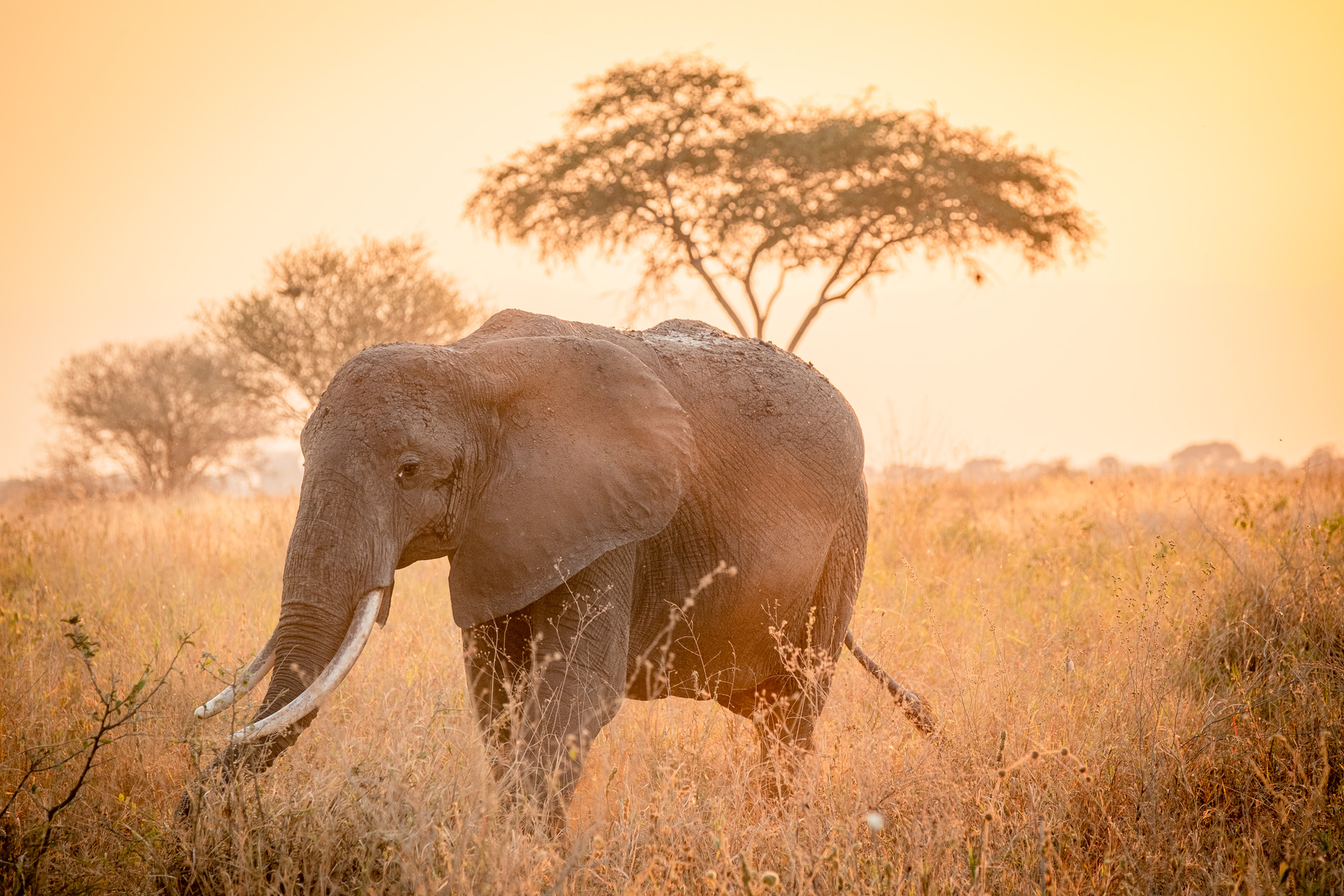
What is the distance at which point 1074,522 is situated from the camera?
11.4 metres

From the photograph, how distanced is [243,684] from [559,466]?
4.27ft

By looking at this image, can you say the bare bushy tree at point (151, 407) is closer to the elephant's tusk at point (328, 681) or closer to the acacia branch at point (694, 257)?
the acacia branch at point (694, 257)

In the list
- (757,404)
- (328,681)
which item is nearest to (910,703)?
(757,404)

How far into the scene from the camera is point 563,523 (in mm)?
3959

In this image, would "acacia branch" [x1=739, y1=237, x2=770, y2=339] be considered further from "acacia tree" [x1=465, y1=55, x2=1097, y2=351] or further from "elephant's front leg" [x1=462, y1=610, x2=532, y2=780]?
"elephant's front leg" [x1=462, y1=610, x2=532, y2=780]

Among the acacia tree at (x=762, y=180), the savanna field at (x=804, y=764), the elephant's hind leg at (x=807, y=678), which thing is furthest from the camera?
the acacia tree at (x=762, y=180)

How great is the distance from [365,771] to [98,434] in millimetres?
28414

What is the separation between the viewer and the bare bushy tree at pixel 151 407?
27.6 metres

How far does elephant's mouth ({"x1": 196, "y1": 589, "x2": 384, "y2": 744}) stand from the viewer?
337 centimetres

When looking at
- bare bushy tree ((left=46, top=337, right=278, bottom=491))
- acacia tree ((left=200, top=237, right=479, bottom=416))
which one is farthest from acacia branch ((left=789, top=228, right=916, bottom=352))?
bare bushy tree ((left=46, top=337, right=278, bottom=491))

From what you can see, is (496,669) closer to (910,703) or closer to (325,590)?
(325,590)

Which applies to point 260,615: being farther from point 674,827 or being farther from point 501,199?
point 501,199

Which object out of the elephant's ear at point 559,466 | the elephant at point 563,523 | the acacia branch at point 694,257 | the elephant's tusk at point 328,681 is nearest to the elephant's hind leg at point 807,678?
the elephant at point 563,523

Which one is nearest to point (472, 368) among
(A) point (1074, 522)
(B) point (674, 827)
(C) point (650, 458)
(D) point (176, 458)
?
(C) point (650, 458)
